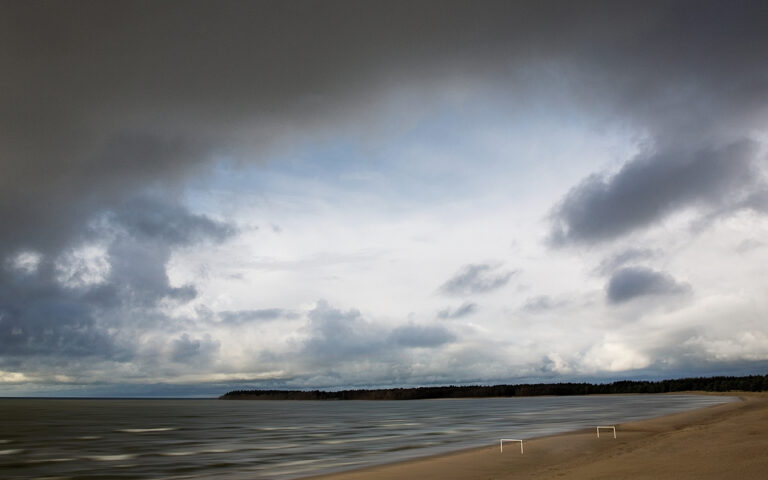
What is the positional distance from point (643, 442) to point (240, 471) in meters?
26.5

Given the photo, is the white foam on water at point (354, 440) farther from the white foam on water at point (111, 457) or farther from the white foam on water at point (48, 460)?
the white foam on water at point (48, 460)

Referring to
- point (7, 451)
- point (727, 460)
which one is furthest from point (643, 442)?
point (7, 451)

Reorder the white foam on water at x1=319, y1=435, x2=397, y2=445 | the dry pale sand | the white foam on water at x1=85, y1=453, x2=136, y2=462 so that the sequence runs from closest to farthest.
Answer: the dry pale sand < the white foam on water at x1=85, y1=453, x2=136, y2=462 < the white foam on water at x1=319, y1=435, x2=397, y2=445

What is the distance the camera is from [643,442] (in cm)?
3578

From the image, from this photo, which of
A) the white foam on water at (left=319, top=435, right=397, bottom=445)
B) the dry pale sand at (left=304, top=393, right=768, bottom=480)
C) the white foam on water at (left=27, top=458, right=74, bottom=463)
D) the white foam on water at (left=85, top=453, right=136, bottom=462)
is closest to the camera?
the dry pale sand at (left=304, top=393, right=768, bottom=480)

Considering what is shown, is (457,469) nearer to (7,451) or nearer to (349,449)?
(349,449)

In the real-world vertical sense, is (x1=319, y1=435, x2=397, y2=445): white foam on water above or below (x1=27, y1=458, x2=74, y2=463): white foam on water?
below

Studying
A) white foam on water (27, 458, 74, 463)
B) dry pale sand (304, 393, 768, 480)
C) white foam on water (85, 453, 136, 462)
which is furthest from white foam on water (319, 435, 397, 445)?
white foam on water (27, 458, 74, 463)

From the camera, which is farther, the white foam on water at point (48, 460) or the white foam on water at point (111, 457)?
the white foam on water at point (111, 457)

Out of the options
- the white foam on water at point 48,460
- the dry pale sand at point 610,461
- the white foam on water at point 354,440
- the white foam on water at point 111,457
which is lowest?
the white foam on water at point 354,440

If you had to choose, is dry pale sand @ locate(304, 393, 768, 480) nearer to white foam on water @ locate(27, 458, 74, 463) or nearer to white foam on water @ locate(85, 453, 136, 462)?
white foam on water @ locate(85, 453, 136, 462)

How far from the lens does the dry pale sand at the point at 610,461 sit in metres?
21.6

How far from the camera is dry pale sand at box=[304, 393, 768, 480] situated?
21625mm

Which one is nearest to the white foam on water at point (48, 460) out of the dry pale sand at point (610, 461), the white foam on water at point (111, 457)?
the white foam on water at point (111, 457)
